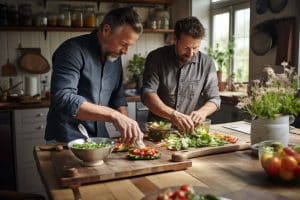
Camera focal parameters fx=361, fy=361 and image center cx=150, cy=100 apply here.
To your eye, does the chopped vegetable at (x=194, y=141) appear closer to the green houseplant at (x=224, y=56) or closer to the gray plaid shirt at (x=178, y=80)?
the gray plaid shirt at (x=178, y=80)

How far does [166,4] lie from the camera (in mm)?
4730

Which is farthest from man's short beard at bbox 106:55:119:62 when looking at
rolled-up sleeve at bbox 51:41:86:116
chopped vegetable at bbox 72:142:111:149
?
chopped vegetable at bbox 72:142:111:149

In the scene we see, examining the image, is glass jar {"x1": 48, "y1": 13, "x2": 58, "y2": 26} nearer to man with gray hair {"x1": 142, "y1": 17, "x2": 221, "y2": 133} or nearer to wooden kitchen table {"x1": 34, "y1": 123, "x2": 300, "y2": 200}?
man with gray hair {"x1": 142, "y1": 17, "x2": 221, "y2": 133}

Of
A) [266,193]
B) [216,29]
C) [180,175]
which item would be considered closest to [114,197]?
[180,175]

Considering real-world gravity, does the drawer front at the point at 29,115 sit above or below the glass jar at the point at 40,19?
below

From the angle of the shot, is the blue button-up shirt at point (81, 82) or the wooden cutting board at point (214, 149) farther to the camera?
the blue button-up shirt at point (81, 82)

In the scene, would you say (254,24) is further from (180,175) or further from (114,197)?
(114,197)

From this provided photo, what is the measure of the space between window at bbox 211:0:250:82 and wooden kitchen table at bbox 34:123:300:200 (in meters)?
2.59

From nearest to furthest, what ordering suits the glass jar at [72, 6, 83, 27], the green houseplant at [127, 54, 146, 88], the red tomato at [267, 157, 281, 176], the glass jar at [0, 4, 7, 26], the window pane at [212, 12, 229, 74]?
1. the red tomato at [267, 157, 281, 176]
2. the glass jar at [0, 4, 7, 26]
3. the glass jar at [72, 6, 83, 27]
4. the window pane at [212, 12, 229, 74]
5. the green houseplant at [127, 54, 146, 88]

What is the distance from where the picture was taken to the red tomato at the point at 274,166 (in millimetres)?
1375

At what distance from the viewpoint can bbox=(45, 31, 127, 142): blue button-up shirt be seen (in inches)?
72.7

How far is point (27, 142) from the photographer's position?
3.72 m

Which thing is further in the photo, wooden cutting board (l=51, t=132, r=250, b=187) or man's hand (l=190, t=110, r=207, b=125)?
man's hand (l=190, t=110, r=207, b=125)

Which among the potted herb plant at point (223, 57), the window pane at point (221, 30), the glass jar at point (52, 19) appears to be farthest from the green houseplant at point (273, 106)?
the glass jar at point (52, 19)
